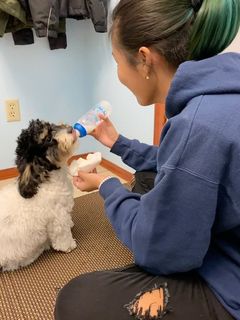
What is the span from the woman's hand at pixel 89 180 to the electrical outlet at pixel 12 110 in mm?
1247

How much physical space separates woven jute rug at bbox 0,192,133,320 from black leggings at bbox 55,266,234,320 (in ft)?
1.54

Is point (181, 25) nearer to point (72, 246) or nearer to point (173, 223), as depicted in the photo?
point (173, 223)

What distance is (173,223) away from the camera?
26.0 inches

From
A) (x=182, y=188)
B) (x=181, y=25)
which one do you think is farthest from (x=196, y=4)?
(x=182, y=188)

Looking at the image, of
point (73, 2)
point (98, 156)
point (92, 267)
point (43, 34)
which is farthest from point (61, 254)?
point (73, 2)

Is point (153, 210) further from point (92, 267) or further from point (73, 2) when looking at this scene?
point (73, 2)

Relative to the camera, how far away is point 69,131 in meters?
1.39

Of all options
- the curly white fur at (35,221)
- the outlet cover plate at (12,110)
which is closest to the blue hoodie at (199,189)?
the curly white fur at (35,221)

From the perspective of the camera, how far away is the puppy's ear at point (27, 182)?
1334mm

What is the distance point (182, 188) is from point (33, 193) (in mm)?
869

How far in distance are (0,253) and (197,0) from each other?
114 centimetres

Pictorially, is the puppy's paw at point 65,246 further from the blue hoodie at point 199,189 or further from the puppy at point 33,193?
the blue hoodie at point 199,189

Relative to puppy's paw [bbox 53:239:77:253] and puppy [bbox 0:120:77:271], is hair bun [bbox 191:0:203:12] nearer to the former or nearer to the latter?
puppy [bbox 0:120:77:271]

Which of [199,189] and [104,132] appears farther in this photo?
[104,132]
